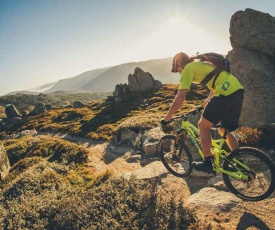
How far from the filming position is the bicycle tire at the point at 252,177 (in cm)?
680

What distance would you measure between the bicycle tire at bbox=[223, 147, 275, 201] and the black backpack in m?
2.05

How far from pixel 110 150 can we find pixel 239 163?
16.4m

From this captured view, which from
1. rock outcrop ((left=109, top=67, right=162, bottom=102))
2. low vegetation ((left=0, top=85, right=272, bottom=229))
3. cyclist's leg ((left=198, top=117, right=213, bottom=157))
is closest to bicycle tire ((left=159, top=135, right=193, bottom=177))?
low vegetation ((left=0, top=85, right=272, bottom=229))

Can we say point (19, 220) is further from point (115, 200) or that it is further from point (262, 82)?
point (262, 82)

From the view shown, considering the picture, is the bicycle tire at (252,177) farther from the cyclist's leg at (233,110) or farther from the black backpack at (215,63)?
the black backpack at (215,63)

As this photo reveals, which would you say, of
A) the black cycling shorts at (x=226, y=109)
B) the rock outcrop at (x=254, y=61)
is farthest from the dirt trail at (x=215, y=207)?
the rock outcrop at (x=254, y=61)

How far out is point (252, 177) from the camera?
23.2 feet

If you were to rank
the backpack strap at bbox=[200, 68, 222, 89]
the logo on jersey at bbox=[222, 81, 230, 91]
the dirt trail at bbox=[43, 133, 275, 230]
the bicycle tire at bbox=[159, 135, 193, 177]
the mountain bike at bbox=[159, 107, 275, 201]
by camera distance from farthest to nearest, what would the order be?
the bicycle tire at bbox=[159, 135, 193, 177] < the backpack strap at bbox=[200, 68, 222, 89] < the logo on jersey at bbox=[222, 81, 230, 91] < the mountain bike at bbox=[159, 107, 275, 201] < the dirt trail at bbox=[43, 133, 275, 230]

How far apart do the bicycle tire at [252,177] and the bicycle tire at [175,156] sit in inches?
73.6

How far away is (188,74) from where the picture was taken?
275 inches

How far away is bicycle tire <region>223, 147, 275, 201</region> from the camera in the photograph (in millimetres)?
6798

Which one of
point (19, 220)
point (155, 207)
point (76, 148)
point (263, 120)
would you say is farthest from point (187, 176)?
point (76, 148)

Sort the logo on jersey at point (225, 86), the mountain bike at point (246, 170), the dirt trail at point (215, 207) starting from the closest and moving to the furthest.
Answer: the dirt trail at point (215, 207) < the mountain bike at point (246, 170) < the logo on jersey at point (225, 86)

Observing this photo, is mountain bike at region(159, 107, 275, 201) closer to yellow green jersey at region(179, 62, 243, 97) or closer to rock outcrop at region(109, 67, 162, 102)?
yellow green jersey at region(179, 62, 243, 97)
